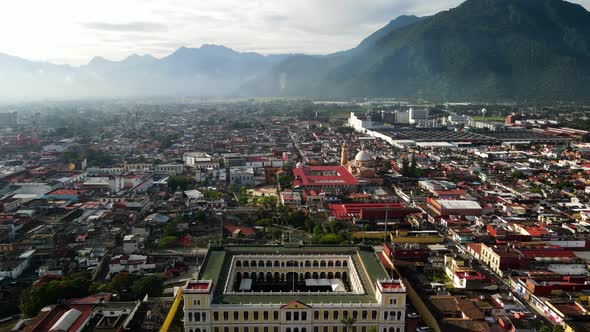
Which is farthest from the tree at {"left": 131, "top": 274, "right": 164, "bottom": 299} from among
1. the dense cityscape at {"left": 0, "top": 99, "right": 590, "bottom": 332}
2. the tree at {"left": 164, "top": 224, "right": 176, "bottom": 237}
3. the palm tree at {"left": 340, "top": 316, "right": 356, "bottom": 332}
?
the palm tree at {"left": 340, "top": 316, "right": 356, "bottom": 332}

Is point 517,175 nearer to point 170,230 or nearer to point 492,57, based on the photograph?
point 170,230

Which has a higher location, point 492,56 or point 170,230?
point 492,56

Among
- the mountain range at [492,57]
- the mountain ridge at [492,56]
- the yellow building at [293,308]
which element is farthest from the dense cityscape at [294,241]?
the mountain ridge at [492,56]

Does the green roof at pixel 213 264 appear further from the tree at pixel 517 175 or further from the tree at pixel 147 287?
the tree at pixel 517 175

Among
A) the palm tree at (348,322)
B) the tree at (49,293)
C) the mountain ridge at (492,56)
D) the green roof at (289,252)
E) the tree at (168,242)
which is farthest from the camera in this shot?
the mountain ridge at (492,56)

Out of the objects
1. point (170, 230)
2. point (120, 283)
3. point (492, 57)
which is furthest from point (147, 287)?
point (492, 57)

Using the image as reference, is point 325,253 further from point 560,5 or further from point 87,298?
point 560,5
